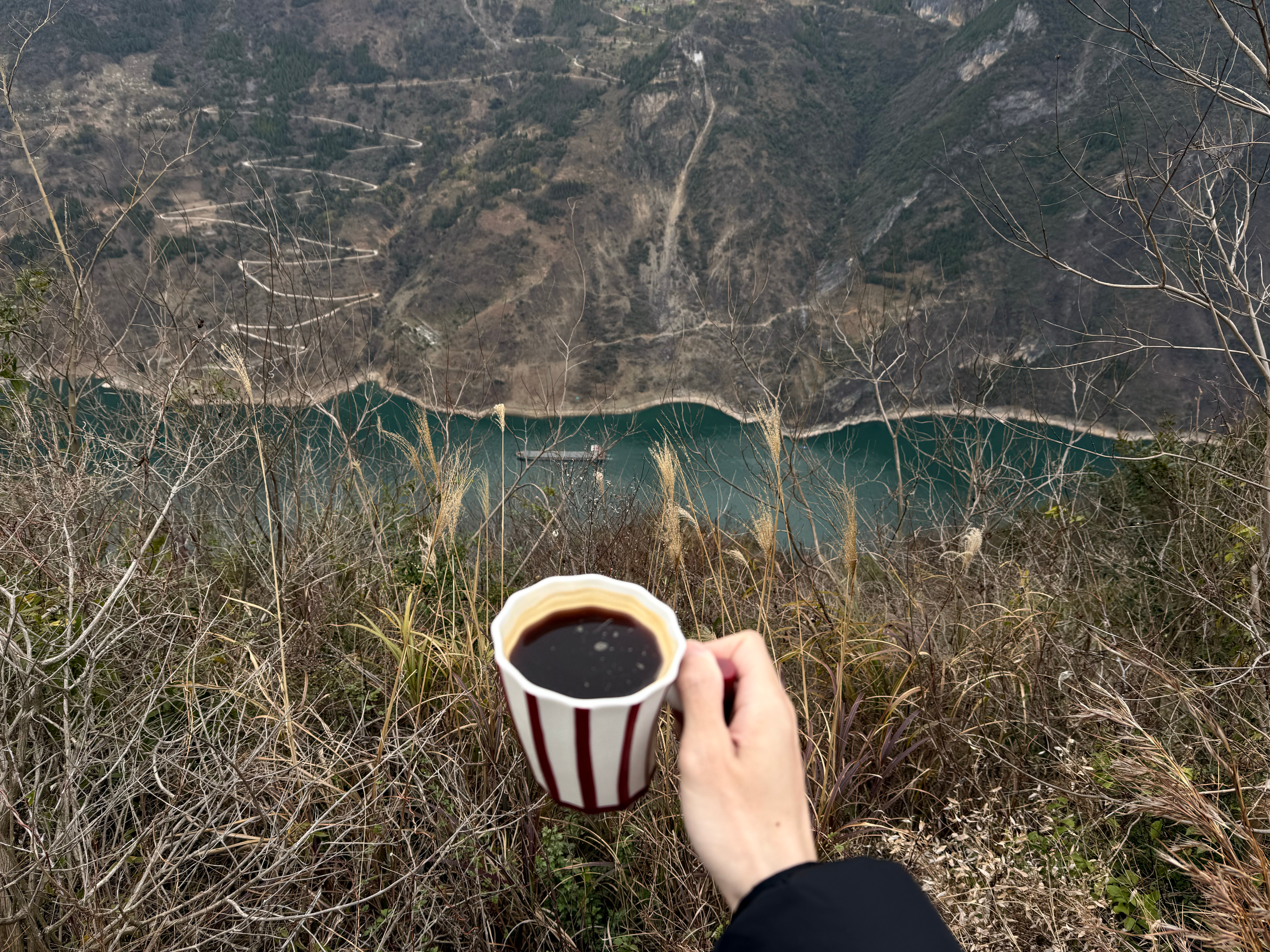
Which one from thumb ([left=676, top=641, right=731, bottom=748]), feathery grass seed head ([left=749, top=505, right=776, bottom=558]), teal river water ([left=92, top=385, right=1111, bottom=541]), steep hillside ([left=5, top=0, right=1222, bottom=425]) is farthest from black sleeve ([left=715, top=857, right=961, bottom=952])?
steep hillside ([left=5, top=0, right=1222, bottom=425])

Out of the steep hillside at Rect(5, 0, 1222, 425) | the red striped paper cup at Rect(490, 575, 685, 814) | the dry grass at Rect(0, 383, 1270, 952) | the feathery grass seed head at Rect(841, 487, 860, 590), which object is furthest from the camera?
the steep hillside at Rect(5, 0, 1222, 425)

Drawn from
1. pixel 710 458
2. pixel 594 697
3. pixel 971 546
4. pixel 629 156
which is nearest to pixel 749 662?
pixel 594 697

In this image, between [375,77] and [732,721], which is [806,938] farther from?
[375,77]

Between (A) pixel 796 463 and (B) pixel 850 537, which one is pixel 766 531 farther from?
(A) pixel 796 463

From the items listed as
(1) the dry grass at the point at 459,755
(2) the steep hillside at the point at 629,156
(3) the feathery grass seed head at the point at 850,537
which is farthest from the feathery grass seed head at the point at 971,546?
(2) the steep hillside at the point at 629,156

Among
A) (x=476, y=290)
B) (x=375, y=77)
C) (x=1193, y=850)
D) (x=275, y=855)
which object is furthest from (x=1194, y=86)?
(x=375, y=77)

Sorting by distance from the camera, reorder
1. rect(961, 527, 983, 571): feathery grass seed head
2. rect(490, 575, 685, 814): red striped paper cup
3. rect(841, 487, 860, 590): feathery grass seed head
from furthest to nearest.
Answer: rect(961, 527, 983, 571): feathery grass seed head < rect(841, 487, 860, 590): feathery grass seed head < rect(490, 575, 685, 814): red striped paper cup

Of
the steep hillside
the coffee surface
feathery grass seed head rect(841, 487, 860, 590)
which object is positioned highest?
the coffee surface

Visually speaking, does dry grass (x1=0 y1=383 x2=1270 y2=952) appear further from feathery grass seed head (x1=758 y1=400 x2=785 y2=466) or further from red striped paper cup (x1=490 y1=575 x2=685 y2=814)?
red striped paper cup (x1=490 y1=575 x2=685 y2=814)

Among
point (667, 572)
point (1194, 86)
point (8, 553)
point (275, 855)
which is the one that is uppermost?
point (1194, 86)
